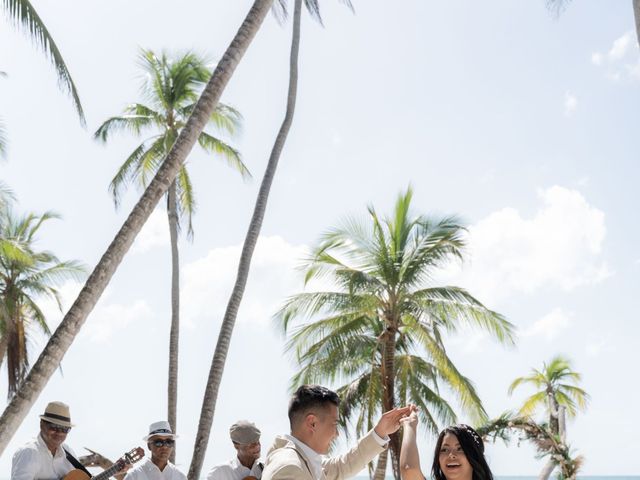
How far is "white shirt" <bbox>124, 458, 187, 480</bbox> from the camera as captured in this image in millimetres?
6586

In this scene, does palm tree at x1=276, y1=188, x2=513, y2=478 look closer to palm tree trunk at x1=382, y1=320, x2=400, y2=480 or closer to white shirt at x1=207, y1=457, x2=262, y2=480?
palm tree trunk at x1=382, y1=320, x2=400, y2=480

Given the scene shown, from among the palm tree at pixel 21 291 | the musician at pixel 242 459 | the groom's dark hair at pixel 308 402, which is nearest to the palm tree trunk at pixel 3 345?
the palm tree at pixel 21 291

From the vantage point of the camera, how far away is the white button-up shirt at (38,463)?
6.53m

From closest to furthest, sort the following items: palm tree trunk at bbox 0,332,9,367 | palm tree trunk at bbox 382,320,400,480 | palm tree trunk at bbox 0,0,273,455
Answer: palm tree trunk at bbox 0,0,273,455 → palm tree trunk at bbox 382,320,400,480 → palm tree trunk at bbox 0,332,9,367

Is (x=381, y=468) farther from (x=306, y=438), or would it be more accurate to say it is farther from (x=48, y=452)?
(x=306, y=438)

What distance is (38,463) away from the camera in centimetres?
661

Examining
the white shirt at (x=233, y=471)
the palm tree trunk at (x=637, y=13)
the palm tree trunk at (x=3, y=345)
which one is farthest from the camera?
the palm tree trunk at (x=3, y=345)

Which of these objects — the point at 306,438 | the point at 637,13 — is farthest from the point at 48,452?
the point at 637,13

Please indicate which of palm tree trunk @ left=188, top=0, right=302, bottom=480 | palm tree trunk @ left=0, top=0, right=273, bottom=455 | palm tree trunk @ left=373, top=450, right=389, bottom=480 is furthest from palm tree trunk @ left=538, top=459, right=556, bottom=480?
palm tree trunk @ left=0, top=0, right=273, bottom=455

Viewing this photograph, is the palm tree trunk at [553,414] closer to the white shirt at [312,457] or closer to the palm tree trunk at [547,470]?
the palm tree trunk at [547,470]

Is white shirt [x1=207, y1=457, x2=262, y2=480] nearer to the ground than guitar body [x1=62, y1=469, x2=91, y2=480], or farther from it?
farther from it

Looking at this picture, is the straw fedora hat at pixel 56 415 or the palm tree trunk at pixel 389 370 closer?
the straw fedora hat at pixel 56 415

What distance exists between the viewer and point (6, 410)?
24.3 feet

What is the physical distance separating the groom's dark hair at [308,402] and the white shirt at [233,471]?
2673mm
